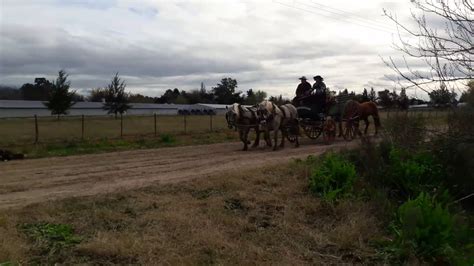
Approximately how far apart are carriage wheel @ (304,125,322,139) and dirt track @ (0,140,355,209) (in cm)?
438

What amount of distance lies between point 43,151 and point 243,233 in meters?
14.2

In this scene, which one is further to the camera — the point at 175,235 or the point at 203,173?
the point at 203,173

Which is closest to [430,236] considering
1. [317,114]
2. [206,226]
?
[206,226]

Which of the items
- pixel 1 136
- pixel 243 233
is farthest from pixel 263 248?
pixel 1 136

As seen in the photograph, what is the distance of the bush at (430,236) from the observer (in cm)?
794

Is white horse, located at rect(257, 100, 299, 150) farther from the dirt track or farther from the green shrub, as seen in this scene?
the green shrub

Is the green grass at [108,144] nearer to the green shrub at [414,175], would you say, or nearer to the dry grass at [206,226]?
the dry grass at [206,226]

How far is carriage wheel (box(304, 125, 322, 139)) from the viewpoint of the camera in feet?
79.4

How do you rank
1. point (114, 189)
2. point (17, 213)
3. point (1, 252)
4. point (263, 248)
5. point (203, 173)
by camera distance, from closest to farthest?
point (1, 252)
point (263, 248)
point (17, 213)
point (114, 189)
point (203, 173)

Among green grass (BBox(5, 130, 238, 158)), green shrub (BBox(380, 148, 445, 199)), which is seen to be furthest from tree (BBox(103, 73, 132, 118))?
green shrub (BBox(380, 148, 445, 199))

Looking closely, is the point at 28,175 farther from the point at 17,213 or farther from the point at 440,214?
the point at 440,214

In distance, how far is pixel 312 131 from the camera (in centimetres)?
2469

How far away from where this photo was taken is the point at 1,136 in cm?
2597

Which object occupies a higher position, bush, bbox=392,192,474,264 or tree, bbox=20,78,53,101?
tree, bbox=20,78,53,101
